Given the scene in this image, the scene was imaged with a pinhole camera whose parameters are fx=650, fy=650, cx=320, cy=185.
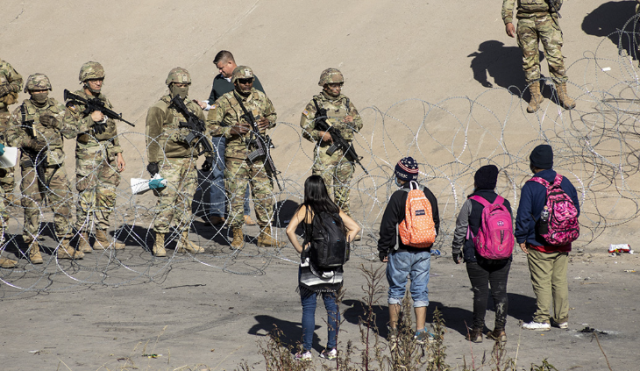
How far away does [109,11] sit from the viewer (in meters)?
18.7

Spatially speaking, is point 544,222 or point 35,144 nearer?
point 544,222

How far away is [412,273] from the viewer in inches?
175

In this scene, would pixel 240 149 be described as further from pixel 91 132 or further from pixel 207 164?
pixel 91 132

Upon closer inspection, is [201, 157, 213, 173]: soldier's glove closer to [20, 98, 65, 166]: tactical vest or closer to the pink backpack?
[20, 98, 65, 166]: tactical vest

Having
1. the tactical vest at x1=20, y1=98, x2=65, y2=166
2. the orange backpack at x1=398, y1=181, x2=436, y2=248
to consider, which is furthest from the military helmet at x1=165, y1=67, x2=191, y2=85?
the orange backpack at x1=398, y1=181, x2=436, y2=248

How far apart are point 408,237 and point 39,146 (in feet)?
13.6

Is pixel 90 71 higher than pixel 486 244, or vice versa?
pixel 90 71

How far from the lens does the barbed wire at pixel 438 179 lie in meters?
6.32

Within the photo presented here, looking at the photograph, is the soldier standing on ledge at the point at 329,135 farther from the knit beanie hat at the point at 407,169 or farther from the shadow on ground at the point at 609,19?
the shadow on ground at the point at 609,19

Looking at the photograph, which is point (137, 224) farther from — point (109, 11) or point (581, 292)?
point (109, 11)

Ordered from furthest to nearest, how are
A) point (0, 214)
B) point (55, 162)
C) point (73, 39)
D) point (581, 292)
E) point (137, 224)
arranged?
point (73, 39), point (137, 224), point (55, 162), point (0, 214), point (581, 292)

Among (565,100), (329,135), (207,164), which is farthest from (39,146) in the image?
(565,100)

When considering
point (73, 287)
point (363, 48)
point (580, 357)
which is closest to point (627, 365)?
point (580, 357)

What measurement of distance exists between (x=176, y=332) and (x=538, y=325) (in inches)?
103
